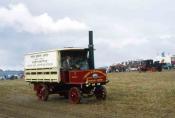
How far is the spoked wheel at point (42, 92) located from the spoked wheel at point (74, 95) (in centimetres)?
289

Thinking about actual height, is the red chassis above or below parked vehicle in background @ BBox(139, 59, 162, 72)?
below

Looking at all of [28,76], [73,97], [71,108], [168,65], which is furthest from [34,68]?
[168,65]

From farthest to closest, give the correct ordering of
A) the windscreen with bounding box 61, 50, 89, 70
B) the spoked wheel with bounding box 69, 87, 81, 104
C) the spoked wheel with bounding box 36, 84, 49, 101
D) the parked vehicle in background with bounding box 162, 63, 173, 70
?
the parked vehicle in background with bounding box 162, 63, 173, 70 < the spoked wheel with bounding box 36, 84, 49, 101 < the windscreen with bounding box 61, 50, 89, 70 < the spoked wheel with bounding box 69, 87, 81, 104

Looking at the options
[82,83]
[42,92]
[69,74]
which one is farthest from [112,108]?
[42,92]

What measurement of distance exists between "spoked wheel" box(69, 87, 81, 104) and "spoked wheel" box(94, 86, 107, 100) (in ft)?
4.37

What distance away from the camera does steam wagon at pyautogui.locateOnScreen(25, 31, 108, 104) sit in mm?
24078

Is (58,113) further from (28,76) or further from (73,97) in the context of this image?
(28,76)

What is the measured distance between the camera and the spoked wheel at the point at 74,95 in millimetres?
24031

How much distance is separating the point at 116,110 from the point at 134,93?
6.38m

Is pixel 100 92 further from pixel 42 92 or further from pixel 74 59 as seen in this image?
pixel 42 92

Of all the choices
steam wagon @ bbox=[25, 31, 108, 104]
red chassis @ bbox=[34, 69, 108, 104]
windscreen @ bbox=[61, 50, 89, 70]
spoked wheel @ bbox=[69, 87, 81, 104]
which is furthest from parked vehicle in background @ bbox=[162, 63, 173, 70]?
spoked wheel @ bbox=[69, 87, 81, 104]

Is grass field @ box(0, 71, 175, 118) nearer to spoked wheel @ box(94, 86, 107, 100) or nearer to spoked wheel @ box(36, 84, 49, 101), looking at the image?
spoked wheel @ box(94, 86, 107, 100)

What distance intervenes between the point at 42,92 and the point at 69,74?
3.62m

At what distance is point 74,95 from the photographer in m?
24.4
